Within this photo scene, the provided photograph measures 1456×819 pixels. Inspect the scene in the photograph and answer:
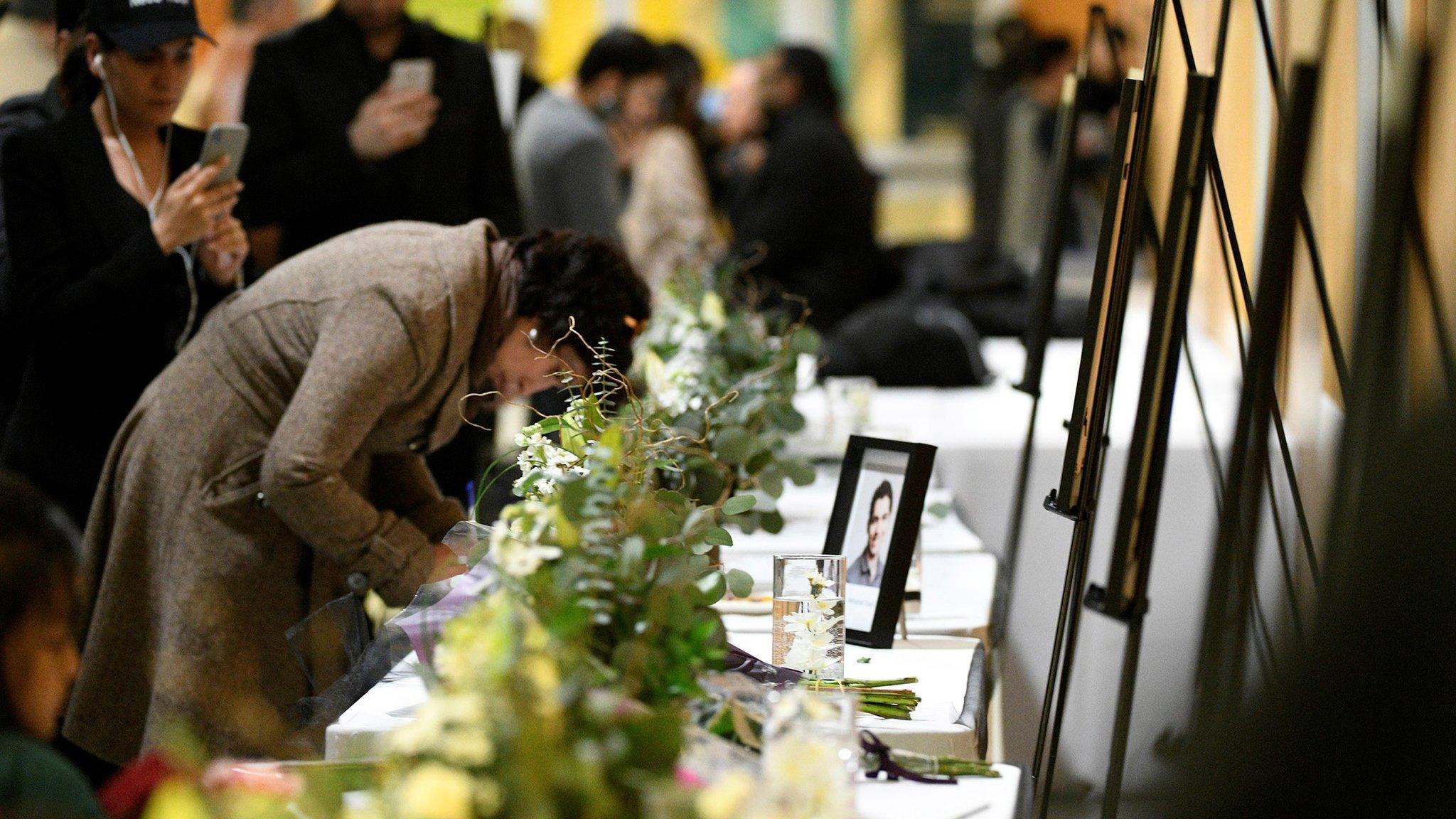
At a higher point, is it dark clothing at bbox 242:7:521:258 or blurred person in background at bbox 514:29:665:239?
dark clothing at bbox 242:7:521:258

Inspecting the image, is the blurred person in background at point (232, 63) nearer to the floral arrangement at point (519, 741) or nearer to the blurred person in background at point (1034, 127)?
the floral arrangement at point (519, 741)

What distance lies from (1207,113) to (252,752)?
143 centimetres

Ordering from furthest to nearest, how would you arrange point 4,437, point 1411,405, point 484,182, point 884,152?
point 884,152
point 484,182
point 4,437
point 1411,405

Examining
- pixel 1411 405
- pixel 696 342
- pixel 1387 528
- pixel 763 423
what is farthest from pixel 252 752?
pixel 1387 528

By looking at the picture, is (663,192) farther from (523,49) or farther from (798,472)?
(798,472)

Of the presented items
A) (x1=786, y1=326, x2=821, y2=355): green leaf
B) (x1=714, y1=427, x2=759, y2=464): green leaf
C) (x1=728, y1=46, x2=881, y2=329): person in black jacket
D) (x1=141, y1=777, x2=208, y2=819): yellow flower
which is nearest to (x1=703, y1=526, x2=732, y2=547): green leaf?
(x1=714, y1=427, x2=759, y2=464): green leaf

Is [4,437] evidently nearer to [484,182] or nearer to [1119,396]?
[484,182]

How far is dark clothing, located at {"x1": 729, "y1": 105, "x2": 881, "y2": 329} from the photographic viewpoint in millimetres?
5125

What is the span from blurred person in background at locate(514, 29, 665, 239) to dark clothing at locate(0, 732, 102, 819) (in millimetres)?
3652

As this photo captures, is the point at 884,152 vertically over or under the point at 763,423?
under

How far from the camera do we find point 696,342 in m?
3.04

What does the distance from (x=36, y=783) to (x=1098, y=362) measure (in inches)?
47.5

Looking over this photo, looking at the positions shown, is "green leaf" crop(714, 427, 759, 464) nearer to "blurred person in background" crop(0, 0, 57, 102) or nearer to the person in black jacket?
"blurred person in background" crop(0, 0, 57, 102)

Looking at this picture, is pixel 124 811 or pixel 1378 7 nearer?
pixel 124 811
